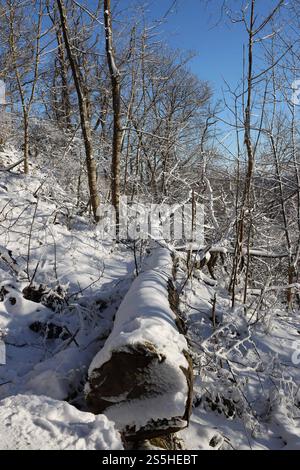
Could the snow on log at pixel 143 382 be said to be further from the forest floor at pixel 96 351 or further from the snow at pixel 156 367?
the forest floor at pixel 96 351

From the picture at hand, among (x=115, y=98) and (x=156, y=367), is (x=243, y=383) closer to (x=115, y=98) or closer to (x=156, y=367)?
(x=156, y=367)

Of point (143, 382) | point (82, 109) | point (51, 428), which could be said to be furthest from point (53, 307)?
point (82, 109)

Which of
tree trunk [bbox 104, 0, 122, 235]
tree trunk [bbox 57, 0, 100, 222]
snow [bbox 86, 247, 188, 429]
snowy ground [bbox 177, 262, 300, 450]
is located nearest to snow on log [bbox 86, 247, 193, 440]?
snow [bbox 86, 247, 188, 429]

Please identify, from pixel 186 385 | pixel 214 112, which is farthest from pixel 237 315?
pixel 214 112

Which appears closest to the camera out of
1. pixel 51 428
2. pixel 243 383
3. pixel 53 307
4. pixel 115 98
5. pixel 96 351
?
pixel 51 428

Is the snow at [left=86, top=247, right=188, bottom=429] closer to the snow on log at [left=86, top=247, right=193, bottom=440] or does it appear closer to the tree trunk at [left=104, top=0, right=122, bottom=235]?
the snow on log at [left=86, top=247, right=193, bottom=440]

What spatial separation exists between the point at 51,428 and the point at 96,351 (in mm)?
1226

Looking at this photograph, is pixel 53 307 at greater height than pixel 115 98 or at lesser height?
lesser

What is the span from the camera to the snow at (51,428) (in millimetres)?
1649

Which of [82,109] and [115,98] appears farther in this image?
[82,109]

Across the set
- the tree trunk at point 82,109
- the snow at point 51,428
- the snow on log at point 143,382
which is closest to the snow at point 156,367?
the snow on log at point 143,382

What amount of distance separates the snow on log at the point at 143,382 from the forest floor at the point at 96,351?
0.25m

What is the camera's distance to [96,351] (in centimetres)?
297
